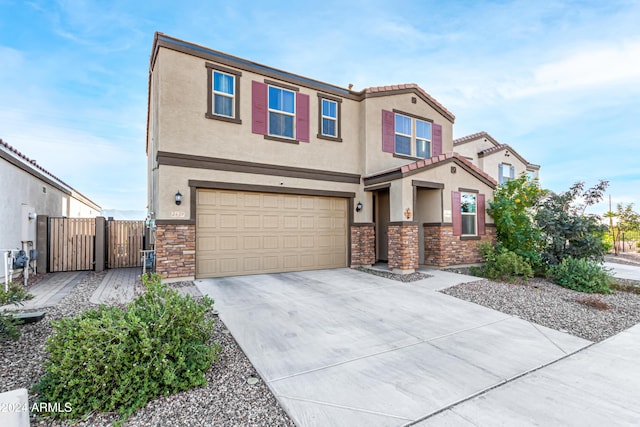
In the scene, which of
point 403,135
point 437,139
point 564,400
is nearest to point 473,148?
point 437,139

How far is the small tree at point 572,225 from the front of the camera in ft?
29.1

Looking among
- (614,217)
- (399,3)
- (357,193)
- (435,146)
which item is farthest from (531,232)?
(614,217)

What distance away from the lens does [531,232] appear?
970 centimetres

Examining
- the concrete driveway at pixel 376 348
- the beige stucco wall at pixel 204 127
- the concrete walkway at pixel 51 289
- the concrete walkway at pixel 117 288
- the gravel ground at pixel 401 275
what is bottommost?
the concrete driveway at pixel 376 348

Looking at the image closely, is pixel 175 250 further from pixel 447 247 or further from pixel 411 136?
pixel 411 136

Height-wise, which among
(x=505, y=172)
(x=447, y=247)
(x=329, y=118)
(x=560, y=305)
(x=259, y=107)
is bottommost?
(x=560, y=305)

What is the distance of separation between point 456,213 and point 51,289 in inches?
456

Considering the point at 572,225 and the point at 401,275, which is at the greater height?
the point at 572,225

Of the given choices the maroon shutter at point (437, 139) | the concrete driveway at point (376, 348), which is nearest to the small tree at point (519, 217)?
the maroon shutter at point (437, 139)

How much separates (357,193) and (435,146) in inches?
178

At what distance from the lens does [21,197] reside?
8336mm

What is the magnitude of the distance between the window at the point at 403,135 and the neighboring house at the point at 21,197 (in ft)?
38.4

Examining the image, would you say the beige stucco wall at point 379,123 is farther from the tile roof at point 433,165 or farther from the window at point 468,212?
the window at point 468,212

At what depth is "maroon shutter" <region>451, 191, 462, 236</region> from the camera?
401 inches
